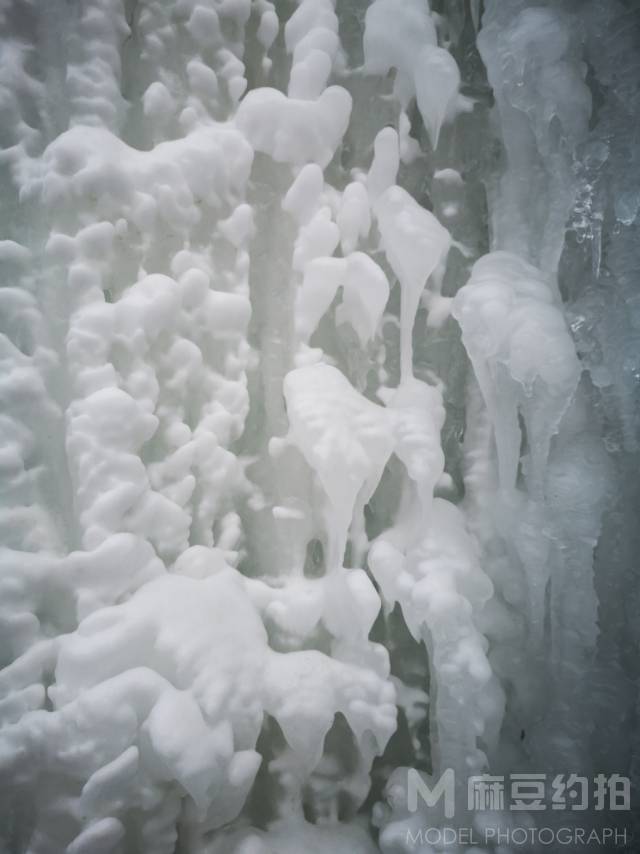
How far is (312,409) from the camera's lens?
142 centimetres

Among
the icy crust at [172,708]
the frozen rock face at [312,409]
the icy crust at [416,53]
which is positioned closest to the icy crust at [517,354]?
the frozen rock face at [312,409]

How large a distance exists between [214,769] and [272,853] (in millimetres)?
300

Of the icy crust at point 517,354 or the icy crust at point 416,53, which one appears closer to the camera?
the icy crust at point 517,354

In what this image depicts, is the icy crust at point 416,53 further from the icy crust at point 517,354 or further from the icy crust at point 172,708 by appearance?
the icy crust at point 172,708

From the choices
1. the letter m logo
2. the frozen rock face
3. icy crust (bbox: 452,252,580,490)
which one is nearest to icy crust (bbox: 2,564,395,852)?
the frozen rock face

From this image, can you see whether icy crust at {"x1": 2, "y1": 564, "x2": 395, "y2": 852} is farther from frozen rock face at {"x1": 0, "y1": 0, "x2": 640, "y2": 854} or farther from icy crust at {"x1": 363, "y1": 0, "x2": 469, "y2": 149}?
icy crust at {"x1": 363, "y1": 0, "x2": 469, "y2": 149}

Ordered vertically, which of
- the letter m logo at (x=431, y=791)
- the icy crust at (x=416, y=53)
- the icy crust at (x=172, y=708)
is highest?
the icy crust at (x=416, y=53)

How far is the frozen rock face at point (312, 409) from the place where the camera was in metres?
1.27

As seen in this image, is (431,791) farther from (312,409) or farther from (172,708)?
(312,409)

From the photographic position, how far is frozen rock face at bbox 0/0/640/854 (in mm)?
1274

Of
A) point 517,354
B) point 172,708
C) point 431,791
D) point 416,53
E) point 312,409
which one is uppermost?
point 416,53

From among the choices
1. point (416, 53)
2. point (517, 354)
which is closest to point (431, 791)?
point (517, 354)

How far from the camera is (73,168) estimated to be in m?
1.35

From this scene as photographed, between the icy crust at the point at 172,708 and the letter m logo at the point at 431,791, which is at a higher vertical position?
the icy crust at the point at 172,708
